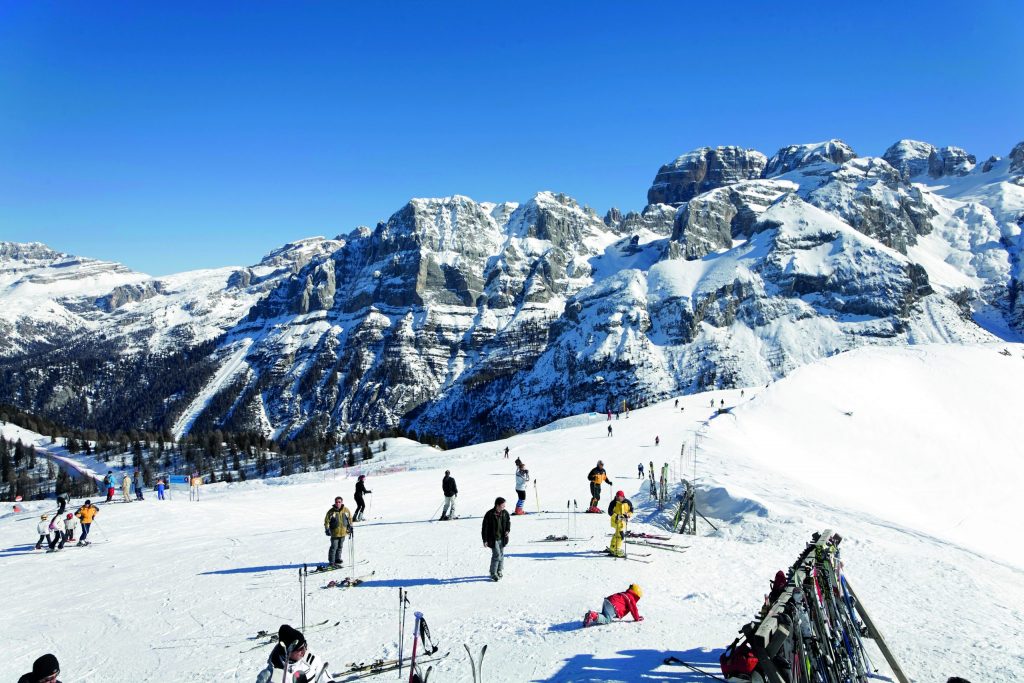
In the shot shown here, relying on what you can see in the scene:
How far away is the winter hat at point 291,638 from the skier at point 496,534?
768 centimetres

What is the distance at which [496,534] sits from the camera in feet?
49.3

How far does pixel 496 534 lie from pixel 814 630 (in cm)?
778

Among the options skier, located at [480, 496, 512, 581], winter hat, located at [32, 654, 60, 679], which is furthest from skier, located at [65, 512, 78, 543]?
winter hat, located at [32, 654, 60, 679]

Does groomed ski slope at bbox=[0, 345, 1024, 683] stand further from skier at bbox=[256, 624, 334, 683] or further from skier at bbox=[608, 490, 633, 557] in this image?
skier at bbox=[256, 624, 334, 683]

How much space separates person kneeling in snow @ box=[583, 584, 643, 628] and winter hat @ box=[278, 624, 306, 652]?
6204mm

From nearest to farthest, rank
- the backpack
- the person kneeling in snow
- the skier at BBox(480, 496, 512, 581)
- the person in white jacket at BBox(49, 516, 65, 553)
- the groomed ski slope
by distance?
the backpack, the groomed ski slope, the person kneeling in snow, the skier at BBox(480, 496, 512, 581), the person in white jacket at BBox(49, 516, 65, 553)

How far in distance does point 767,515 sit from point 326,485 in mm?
29515

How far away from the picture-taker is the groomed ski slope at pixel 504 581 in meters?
11.0

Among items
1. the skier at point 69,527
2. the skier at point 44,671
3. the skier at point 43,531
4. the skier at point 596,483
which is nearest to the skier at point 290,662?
the skier at point 44,671

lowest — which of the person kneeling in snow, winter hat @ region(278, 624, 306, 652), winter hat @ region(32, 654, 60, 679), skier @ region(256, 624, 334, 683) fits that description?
the person kneeling in snow

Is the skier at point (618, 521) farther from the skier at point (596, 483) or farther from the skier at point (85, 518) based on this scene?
the skier at point (85, 518)

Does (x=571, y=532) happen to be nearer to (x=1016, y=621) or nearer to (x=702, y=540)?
(x=702, y=540)

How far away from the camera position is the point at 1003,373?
59750 millimetres

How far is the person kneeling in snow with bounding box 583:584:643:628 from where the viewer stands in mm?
11891
